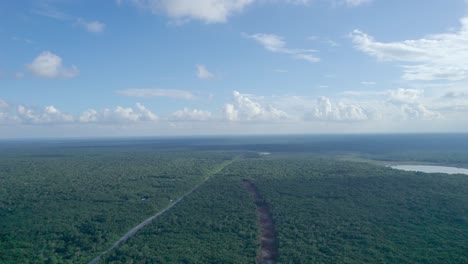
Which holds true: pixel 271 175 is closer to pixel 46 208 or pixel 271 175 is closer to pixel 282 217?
pixel 282 217

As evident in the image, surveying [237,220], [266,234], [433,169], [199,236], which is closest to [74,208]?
[199,236]

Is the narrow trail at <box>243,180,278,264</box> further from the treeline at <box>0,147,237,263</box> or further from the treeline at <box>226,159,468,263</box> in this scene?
the treeline at <box>0,147,237,263</box>

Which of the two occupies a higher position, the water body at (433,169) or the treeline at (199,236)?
the water body at (433,169)

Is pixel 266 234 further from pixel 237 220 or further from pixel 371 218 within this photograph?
pixel 371 218

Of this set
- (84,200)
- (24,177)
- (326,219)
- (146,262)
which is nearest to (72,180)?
(24,177)

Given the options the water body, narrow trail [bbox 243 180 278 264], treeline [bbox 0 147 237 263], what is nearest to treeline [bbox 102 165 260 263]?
narrow trail [bbox 243 180 278 264]

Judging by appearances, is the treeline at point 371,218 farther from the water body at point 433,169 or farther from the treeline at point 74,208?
the water body at point 433,169

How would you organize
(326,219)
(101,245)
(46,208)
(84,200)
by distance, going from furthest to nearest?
1. (84,200)
2. (46,208)
3. (326,219)
4. (101,245)

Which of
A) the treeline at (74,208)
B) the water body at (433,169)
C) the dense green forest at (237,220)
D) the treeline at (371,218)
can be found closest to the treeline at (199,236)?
the dense green forest at (237,220)
